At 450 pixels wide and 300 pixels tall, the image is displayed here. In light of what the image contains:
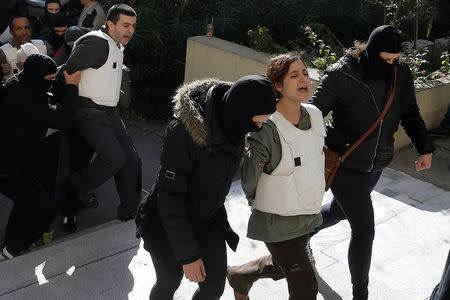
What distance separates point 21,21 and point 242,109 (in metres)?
4.38

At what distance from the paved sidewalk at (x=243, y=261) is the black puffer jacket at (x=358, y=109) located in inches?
38.6

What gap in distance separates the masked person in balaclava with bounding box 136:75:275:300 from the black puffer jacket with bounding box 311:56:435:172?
105 centimetres

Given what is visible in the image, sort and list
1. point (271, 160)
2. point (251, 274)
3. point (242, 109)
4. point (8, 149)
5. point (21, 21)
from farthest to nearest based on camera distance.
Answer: point (21, 21)
point (8, 149)
point (251, 274)
point (271, 160)
point (242, 109)

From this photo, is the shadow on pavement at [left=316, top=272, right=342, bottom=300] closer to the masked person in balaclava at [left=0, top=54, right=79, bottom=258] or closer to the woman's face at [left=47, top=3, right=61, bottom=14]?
the masked person in balaclava at [left=0, top=54, right=79, bottom=258]

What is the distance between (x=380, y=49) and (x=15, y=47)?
387 centimetres

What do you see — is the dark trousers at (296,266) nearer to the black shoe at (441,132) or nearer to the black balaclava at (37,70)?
the black balaclava at (37,70)

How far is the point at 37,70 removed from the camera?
4.86m

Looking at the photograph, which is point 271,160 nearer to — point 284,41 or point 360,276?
point 360,276

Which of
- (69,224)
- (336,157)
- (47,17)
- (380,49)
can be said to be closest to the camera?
(380,49)

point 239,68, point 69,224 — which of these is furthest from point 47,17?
point 69,224

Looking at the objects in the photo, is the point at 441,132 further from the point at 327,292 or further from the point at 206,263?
the point at 206,263

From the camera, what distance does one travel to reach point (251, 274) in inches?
157

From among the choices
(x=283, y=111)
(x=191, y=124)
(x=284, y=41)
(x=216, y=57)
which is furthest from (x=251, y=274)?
(x=284, y=41)

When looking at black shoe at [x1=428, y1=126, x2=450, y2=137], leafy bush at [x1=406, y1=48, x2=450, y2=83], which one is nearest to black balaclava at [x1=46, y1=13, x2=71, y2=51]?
leafy bush at [x1=406, y1=48, x2=450, y2=83]
